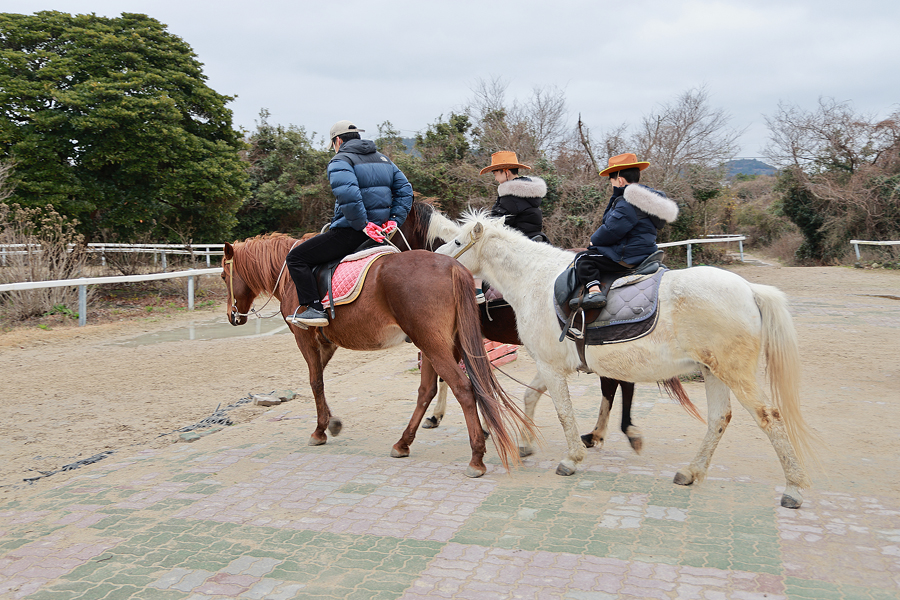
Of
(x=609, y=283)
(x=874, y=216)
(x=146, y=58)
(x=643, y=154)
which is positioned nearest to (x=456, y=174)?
(x=643, y=154)

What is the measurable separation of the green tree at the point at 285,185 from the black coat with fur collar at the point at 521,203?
22775mm

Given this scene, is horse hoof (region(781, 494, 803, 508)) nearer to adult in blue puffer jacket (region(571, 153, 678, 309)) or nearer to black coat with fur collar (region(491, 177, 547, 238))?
adult in blue puffer jacket (region(571, 153, 678, 309))

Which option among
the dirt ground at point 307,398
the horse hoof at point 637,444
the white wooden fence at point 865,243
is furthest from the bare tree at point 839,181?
the horse hoof at point 637,444

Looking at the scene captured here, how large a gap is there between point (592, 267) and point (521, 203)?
1626 mm

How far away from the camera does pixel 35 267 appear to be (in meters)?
12.1

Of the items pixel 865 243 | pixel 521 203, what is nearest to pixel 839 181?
pixel 865 243

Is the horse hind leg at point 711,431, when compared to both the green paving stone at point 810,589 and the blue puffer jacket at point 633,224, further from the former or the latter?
the green paving stone at point 810,589

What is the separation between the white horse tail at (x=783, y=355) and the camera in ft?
13.1

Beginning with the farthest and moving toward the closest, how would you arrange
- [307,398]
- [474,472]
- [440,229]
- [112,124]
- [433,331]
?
[112,124] → [307,398] → [440,229] → [433,331] → [474,472]

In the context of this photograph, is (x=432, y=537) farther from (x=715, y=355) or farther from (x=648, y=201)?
(x=648, y=201)

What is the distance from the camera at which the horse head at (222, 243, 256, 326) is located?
619cm

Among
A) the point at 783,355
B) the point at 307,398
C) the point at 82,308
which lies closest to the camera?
the point at 783,355

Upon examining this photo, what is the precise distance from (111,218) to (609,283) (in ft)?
53.4

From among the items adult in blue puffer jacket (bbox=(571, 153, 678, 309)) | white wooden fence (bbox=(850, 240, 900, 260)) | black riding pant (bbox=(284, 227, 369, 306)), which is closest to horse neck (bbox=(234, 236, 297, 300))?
black riding pant (bbox=(284, 227, 369, 306))
